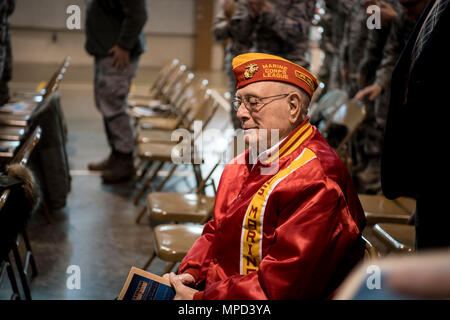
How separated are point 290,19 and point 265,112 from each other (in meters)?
2.72

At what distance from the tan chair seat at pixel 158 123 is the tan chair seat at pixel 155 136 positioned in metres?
0.15

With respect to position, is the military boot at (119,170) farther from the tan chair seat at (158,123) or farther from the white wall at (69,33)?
the white wall at (69,33)

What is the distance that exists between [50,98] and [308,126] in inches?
100.0

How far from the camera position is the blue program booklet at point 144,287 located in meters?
1.60

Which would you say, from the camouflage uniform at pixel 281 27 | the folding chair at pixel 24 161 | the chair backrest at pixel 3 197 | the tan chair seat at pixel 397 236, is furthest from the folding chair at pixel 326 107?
the chair backrest at pixel 3 197

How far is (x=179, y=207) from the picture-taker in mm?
3086

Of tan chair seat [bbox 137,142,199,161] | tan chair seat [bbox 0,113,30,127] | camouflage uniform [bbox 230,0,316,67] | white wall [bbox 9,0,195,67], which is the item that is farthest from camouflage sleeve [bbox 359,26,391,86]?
white wall [bbox 9,0,195,67]

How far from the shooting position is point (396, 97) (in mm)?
1743

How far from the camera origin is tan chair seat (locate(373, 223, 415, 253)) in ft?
7.97

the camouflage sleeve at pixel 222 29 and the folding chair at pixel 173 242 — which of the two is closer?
the folding chair at pixel 173 242

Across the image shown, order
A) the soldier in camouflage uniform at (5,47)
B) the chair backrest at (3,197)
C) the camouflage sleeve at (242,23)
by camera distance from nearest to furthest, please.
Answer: the chair backrest at (3,197) → the camouflage sleeve at (242,23) → the soldier in camouflage uniform at (5,47)

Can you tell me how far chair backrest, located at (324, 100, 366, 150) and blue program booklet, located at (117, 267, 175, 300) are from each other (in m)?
1.97

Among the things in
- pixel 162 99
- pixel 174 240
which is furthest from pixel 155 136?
pixel 174 240

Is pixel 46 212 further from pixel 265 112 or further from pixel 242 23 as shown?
pixel 265 112
